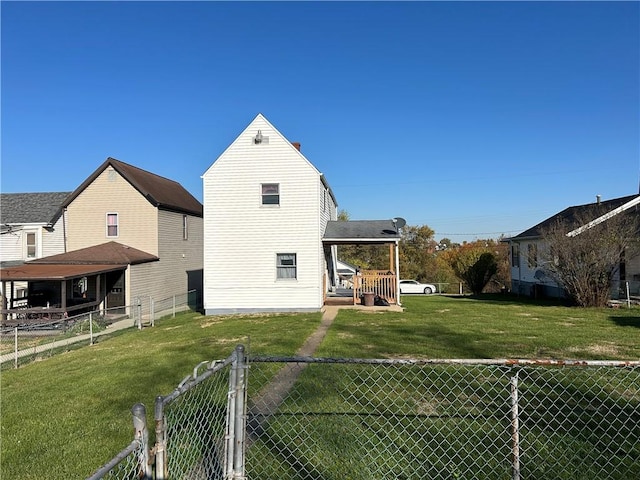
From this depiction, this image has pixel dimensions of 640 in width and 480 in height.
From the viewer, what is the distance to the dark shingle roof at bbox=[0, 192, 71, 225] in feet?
79.9

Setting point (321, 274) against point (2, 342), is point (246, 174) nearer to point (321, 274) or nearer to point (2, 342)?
point (321, 274)

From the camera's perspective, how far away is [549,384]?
621 centimetres

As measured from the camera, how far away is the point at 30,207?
2591 cm

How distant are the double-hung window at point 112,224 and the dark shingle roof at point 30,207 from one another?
298cm

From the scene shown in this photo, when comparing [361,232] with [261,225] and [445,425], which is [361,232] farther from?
[445,425]

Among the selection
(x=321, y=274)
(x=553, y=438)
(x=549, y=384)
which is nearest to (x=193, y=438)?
(x=553, y=438)

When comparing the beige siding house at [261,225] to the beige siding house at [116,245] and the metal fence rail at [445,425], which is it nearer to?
the beige siding house at [116,245]

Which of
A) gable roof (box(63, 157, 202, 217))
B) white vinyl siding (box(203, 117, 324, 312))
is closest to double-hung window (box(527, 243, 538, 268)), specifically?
white vinyl siding (box(203, 117, 324, 312))

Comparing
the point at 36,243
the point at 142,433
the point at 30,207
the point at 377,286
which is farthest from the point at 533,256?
the point at 30,207

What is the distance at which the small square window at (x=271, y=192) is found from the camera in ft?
59.6

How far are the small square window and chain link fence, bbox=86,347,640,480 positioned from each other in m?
12.2

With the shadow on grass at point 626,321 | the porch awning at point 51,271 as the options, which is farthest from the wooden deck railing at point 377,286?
the porch awning at point 51,271

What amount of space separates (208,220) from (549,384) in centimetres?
1500

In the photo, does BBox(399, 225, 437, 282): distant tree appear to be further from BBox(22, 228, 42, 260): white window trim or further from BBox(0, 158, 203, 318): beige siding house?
BBox(22, 228, 42, 260): white window trim
